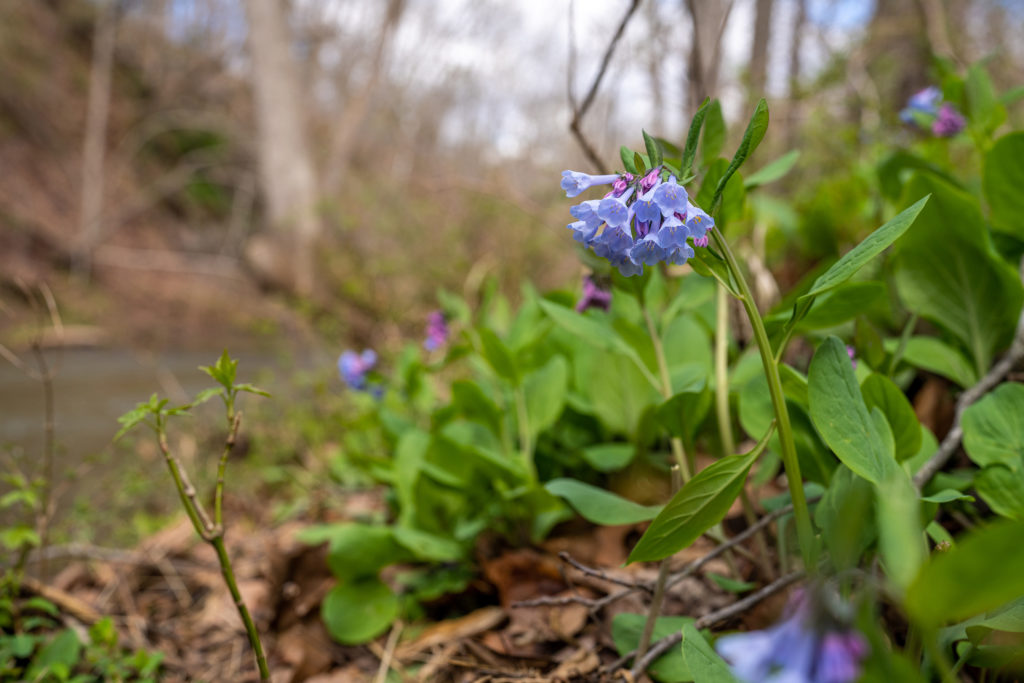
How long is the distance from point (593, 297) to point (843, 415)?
1.95 ft

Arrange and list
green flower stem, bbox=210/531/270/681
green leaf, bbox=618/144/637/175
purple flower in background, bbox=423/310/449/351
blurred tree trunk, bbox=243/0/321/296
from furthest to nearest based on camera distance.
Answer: blurred tree trunk, bbox=243/0/321/296
purple flower in background, bbox=423/310/449/351
green flower stem, bbox=210/531/270/681
green leaf, bbox=618/144/637/175

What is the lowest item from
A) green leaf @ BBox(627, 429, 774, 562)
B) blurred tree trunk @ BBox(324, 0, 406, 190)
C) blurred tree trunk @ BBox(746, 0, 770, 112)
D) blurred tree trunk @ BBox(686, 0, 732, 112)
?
green leaf @ BBox(627, 429, 774, 562)

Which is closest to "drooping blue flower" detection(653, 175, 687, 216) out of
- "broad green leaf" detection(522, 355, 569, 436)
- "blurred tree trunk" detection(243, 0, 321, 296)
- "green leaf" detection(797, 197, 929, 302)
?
"green leaf" detection(797, 197, 929, 302)

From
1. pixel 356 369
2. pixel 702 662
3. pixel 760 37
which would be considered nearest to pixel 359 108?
pixel 760 37

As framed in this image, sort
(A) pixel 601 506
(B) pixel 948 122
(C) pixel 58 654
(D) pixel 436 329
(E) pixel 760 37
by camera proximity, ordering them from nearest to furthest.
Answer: (A) pixel 601 506, (C) pixel 58 654, (B) pixel 948 122, (D) pixel 436 329, (E) pixel 760 37

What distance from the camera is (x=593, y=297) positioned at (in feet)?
4.01

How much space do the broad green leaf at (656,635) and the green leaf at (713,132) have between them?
2.26ft

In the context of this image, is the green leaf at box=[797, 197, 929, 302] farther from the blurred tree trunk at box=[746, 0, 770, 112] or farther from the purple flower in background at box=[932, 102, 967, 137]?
the blurred tree trunk at box=[746, 0, 770, 112]

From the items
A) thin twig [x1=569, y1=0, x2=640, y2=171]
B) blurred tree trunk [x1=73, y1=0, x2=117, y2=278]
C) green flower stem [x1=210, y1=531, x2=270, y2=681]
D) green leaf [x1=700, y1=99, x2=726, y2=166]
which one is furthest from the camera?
blurred tree trunk [x1=73, y1=0, x2=117, y2=278]

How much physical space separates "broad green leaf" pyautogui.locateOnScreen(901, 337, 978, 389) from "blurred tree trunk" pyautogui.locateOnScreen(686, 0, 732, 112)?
2.07 ft

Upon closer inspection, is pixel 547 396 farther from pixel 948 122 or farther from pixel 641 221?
pixel 948 122

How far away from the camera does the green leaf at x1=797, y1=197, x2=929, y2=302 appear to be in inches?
24.7

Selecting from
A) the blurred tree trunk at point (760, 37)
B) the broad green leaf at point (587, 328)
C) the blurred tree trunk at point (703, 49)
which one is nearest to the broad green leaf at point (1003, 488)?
the broad green leaf at point (587, 328)

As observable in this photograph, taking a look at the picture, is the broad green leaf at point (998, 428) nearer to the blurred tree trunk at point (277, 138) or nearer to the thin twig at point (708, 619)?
the thin twig at point (708, 619)
